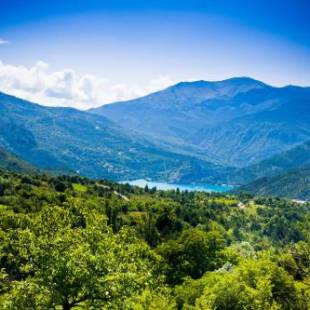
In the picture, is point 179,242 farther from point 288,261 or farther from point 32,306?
point 32,306

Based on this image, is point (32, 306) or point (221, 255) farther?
point (221, 255)

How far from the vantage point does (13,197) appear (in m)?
140

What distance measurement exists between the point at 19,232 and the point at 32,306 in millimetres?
5636

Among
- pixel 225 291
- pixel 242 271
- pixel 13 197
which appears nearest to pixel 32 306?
pixel 225 291

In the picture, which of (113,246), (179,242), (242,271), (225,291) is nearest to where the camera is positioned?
(113,246)

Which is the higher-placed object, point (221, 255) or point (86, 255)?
point (86, 255)

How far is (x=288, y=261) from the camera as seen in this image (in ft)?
266

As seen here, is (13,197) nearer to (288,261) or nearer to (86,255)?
(288,261)

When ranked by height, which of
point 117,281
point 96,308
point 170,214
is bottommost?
point 170,214

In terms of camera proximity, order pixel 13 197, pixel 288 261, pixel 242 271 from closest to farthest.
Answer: pixel 242 271
pixel 288 261
pixel 13 197

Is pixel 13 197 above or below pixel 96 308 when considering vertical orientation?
below

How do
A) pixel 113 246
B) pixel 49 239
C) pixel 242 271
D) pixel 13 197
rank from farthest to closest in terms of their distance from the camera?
pixel 13 197 → pixel 242 271 → pixel 113 246 → pixel 49 239

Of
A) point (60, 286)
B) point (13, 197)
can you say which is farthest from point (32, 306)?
point (13, 197)

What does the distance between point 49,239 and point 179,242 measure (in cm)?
6571
